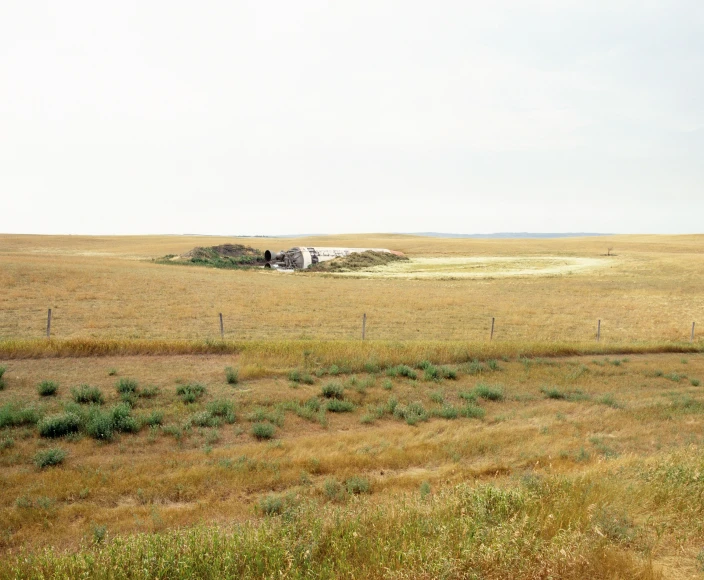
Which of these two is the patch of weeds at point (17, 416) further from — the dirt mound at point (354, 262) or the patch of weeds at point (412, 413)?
the dirt mound at point (354, 262)

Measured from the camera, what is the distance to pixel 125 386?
13.0m

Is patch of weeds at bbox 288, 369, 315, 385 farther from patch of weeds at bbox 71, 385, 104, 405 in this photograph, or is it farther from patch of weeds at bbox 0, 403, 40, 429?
patch of weeds at bbox 0, 403, 40, 429

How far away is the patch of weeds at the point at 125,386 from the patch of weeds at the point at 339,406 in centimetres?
508

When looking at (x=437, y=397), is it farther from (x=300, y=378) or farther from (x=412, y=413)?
(x=300, y=378)

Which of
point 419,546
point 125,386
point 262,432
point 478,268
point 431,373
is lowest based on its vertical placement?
point 262,432

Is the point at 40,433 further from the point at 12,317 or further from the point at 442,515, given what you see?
the point at 12,317

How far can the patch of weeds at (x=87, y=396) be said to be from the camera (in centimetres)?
1226

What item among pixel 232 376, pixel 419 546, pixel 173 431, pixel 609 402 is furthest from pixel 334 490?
pixel 609 402

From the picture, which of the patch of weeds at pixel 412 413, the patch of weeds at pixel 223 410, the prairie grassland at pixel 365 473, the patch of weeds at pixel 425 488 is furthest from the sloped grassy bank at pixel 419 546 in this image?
the patch of weeds at pixel 412 413

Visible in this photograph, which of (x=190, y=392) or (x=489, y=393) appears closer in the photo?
(x=190, y=392)

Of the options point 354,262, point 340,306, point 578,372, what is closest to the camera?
point 578,372

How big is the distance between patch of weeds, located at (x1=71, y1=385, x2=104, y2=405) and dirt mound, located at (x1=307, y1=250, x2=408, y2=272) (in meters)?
50.5

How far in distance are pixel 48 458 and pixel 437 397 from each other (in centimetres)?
933

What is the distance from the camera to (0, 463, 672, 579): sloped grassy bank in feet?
16.0
